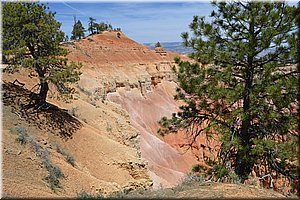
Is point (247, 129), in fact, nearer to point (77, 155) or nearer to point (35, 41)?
point (77, 155)

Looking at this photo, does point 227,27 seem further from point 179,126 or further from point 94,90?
point 94,90

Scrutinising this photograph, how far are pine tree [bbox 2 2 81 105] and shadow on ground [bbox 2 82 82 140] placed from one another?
1.78 feet

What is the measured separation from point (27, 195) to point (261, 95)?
6592 mm

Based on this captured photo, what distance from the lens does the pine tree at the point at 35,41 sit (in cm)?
1260

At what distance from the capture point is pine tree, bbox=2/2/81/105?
41.3 ft

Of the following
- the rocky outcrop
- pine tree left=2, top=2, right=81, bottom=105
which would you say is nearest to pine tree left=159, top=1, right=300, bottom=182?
pine tree left=2, top=2, right=81, bottom=105

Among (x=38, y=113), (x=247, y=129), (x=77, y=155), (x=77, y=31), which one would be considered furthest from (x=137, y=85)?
(x=247, y=129)

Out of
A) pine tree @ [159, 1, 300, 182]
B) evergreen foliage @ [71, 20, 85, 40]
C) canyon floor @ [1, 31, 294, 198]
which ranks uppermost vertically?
evergreen foliage @ [71, 20, 85, 40]

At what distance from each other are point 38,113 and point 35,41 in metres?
3.06

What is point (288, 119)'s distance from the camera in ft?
28.3

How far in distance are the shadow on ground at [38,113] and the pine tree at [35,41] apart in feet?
1.78

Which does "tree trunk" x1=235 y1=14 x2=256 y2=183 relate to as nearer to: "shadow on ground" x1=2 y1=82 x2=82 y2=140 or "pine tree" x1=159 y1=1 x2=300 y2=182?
"pine tree" x1=159 y1=1 x2=300 y2=182

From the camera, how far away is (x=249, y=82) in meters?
9.04

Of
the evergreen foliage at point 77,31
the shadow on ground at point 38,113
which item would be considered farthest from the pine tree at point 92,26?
the shadow on ground at point 38,113
